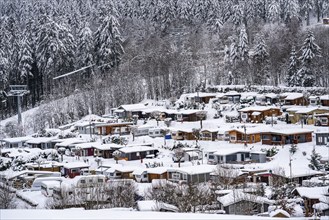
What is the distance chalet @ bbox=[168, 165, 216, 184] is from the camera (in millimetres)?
22188

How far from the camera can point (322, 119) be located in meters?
30.6

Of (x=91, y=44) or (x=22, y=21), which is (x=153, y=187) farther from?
(x=22, y=21)

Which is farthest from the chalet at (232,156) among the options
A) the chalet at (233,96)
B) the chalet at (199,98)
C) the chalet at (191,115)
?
the chalet at (199,98)

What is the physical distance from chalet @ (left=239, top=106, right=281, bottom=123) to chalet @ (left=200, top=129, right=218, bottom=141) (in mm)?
3592

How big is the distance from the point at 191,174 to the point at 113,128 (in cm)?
1276

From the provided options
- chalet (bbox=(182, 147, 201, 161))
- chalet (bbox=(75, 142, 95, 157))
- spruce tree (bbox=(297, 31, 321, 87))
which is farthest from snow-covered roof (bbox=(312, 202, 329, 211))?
spruce tree (bbox=(297, 31, 321, 87))

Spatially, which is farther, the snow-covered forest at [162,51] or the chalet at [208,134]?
the snow-covered forest at [162,51]

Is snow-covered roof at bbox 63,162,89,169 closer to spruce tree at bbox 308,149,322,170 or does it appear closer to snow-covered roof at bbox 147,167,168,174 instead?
snow-covered roof at bbox 147,167,168,174

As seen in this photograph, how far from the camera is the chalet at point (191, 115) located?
34.3m

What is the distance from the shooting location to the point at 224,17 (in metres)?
57.3

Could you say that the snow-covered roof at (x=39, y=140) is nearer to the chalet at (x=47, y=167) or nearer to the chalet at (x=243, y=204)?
the chalet at (x=47, y=167)

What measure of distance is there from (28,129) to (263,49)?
19.6 metres

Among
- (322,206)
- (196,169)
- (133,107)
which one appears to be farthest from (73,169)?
(322,206)

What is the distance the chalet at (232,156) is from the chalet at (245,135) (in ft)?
9.48
